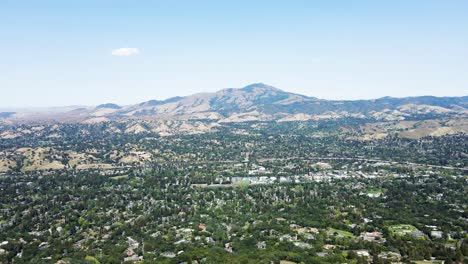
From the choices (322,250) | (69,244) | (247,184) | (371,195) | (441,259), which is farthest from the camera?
(247,184)

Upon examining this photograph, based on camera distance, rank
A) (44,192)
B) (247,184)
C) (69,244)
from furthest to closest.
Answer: (247,184)
(44,192)
(69,244)

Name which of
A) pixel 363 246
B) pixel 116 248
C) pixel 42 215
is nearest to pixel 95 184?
pixel 42 215

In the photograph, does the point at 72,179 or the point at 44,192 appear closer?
the point at 44,192

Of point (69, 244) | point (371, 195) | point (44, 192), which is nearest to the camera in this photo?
point (69, 244)

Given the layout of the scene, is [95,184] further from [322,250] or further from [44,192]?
[322,250]

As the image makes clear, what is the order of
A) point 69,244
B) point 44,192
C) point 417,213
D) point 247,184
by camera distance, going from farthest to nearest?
1. point 247,184
2. point 44,192
3. point 417,213
4. point 69,244

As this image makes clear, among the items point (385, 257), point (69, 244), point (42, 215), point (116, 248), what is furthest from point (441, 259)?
point (42, 215)

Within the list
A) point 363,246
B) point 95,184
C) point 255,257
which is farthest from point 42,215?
point 363,246

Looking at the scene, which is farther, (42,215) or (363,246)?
(42,215)

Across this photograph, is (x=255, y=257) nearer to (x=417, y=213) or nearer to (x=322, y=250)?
(x=322, y=250)
